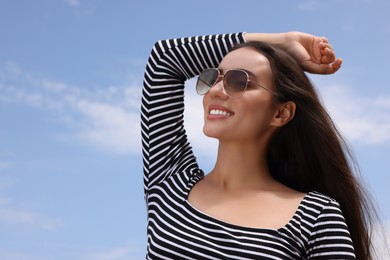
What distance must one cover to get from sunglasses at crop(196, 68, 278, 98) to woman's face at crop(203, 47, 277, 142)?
0.09 feet

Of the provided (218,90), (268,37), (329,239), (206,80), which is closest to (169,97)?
(206,80)

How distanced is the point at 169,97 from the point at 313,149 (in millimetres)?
952

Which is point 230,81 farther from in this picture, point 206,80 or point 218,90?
point 206,80

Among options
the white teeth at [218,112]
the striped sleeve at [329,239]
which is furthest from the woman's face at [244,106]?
the striped sleeve at [329,239]

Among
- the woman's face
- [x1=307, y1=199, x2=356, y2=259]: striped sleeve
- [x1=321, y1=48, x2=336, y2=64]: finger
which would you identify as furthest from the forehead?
[x1=307, y1=199, x2=356, y2=259]: striped sleeve

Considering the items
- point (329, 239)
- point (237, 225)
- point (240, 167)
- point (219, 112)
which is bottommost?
point (329, 239)

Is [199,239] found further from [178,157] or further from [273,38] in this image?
[273,38]

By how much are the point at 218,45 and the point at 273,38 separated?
0.35m

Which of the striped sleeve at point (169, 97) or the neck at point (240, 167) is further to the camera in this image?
the striped sleeve at point (169, 97)

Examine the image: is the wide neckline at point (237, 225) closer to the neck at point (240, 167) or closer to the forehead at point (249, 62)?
the neck at point (240, 167)

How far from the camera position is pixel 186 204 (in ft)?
12.6

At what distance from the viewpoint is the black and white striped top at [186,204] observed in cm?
357

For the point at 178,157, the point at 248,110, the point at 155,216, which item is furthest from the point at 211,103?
the point at 155,216

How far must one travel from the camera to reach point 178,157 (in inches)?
165
